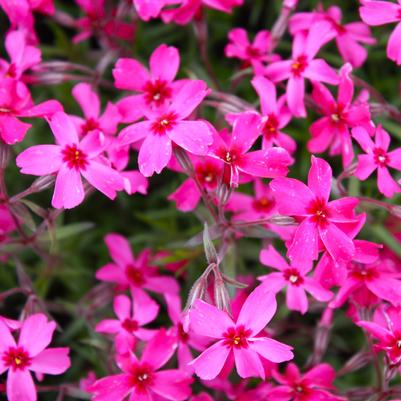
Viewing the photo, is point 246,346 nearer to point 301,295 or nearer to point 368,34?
point 301,295

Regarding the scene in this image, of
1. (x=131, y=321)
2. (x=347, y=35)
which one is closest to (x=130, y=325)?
(x=131, y=321)

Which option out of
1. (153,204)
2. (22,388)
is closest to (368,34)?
(153,204)

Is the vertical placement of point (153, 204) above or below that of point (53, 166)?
below

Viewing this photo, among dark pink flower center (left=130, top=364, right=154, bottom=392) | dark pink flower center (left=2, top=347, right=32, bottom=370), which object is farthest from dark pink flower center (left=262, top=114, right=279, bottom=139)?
dark pink flower center (left=2, top=347, right=32, bottom=370)

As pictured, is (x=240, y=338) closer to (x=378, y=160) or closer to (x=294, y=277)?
(x=294, y=277)

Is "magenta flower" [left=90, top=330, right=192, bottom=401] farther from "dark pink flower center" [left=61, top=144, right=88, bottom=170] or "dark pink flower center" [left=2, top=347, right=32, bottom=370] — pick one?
"dark pink flower center" [left=61, top=144, right=88, bottom=170]

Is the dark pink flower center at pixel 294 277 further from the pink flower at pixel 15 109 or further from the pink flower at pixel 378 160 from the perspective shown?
the pink flower at pixel 15 109
